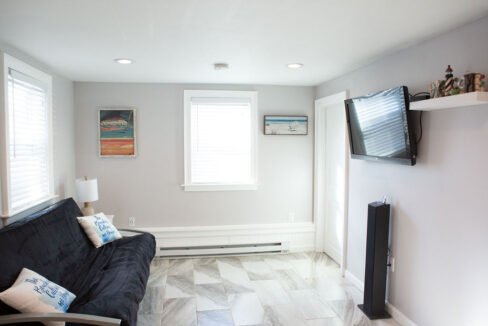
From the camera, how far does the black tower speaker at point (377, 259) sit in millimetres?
2955

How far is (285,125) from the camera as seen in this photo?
4.64 metres

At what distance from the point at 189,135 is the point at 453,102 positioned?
3.08 m

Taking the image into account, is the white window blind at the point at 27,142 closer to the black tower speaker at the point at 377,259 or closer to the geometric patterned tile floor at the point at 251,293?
the geometric patterned tile floor at the point at 251,293

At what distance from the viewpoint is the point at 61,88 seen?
395 cm

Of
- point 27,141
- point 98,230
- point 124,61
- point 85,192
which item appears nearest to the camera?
point 27,141

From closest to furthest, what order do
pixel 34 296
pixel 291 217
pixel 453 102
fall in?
pixel 34 296 < pixel 453 102 < pixel 291 217

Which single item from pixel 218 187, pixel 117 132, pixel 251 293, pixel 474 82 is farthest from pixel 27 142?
pixel 474 82

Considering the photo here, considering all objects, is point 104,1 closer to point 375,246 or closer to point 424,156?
point 424,156

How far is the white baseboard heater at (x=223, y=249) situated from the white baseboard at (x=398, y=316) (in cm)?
181

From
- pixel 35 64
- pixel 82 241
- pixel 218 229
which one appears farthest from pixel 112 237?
pixel 35 64

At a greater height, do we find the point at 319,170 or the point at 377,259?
the point at 319,170

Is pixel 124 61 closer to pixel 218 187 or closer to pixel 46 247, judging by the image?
pixel 46 247

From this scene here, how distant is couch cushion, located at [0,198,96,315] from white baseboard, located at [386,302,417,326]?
2579 millimetres

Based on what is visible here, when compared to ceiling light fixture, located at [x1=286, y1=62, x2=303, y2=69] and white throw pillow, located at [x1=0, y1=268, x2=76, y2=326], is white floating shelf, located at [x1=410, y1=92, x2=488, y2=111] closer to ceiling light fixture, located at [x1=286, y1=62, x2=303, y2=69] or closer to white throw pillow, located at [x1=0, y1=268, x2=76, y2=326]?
ceiling light fixture, located at [x1=286, y1=62, x2=303, y2=69]
